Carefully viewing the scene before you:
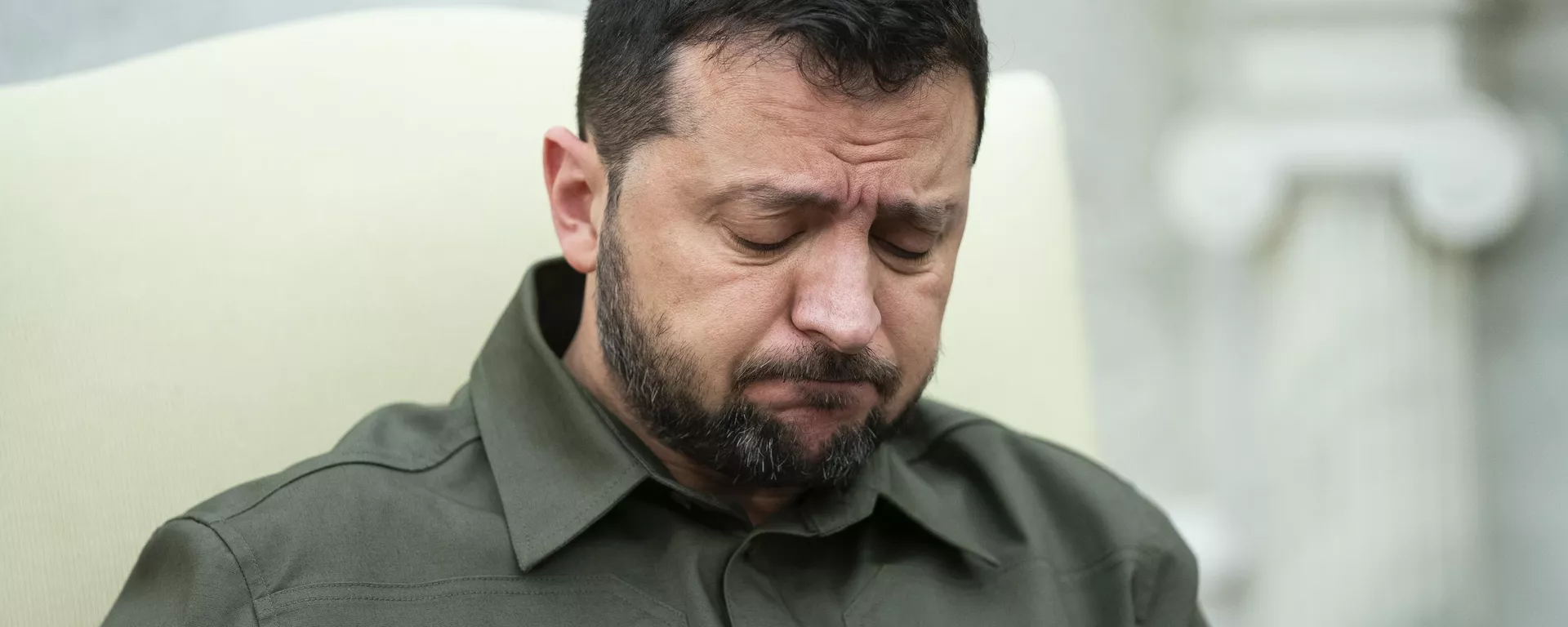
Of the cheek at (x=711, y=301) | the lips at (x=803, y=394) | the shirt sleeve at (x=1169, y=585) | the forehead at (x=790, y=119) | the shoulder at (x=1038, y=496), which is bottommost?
the shirt sleeve at (x=1169, y=585)

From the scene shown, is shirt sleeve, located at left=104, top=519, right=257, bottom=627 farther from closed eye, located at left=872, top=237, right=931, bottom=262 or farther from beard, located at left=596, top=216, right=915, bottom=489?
closed eye, located at left=872, top=237, right=931, bottom=262

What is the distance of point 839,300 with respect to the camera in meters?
1.01

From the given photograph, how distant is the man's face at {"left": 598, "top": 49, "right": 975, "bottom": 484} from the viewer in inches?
39.6

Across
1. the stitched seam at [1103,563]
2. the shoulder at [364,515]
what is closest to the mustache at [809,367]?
the shoulder at [364,515]

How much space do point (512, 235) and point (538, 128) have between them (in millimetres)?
103

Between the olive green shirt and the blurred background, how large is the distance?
2.79ft

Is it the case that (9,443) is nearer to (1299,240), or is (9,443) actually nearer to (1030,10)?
(1030,10)

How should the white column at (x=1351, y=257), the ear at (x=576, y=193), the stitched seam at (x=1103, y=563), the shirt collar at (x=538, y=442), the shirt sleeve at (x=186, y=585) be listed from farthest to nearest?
1. the white column at (x=1351, y=257)
2. the stitched seam at (x=1103, y=563)
3. the ear at (x=576, y=193)
4. the shirt collar at (x=538, y=442)
5. the shirt sleeve at (x=186, y=585)

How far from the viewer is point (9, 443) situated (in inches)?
41.3

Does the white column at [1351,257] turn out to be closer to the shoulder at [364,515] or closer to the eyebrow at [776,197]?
the eyebrow at [776,197]

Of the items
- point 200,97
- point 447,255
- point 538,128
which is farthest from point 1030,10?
point 200,97

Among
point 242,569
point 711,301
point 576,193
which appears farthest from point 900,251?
point 242,569

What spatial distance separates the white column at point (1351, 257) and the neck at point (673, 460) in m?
1.09

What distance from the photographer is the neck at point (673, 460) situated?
Result: 3.78 feet
